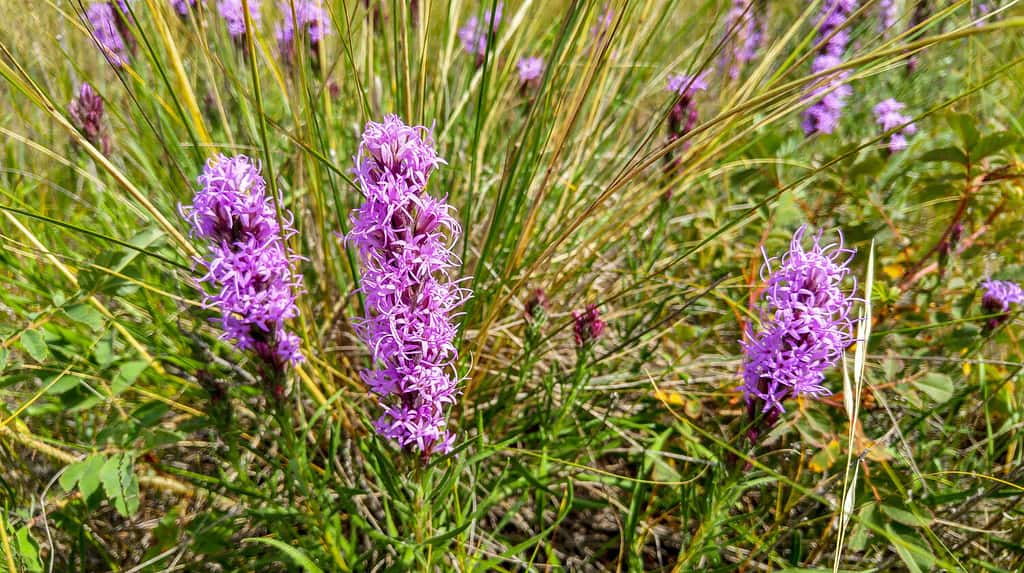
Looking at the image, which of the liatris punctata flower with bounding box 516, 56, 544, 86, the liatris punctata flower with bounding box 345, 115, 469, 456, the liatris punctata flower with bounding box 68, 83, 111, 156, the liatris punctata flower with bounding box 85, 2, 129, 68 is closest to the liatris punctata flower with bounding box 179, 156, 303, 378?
the liatris punctata flower with bounding box 345, 115, 469, 456

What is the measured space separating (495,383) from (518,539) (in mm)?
475

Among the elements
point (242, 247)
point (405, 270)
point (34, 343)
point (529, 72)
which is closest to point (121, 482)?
point (34, 343)

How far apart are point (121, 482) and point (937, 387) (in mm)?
2104

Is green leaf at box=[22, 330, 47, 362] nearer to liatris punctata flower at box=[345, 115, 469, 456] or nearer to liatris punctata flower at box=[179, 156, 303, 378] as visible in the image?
liatris punctata flower at box=[179, 156, 303, 378]

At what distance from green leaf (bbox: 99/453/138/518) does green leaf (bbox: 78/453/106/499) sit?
0.06 ft

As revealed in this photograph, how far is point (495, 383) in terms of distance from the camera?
1933mm

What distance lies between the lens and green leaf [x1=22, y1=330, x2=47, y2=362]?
135cm

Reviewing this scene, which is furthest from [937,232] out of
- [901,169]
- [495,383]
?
[495,383]

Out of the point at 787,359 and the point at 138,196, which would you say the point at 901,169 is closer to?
the point at 787,359

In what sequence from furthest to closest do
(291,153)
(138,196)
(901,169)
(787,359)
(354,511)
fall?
(901,169)
(291,153)
(354,511)
(138,196)
(787,359)

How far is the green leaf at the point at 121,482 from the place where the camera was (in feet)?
4.64

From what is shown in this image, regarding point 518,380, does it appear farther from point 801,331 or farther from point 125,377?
point 125,377

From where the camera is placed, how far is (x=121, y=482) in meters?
1.44

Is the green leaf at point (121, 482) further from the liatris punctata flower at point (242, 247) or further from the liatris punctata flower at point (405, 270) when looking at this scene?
the liatris punctata flower at point (405, 270)
